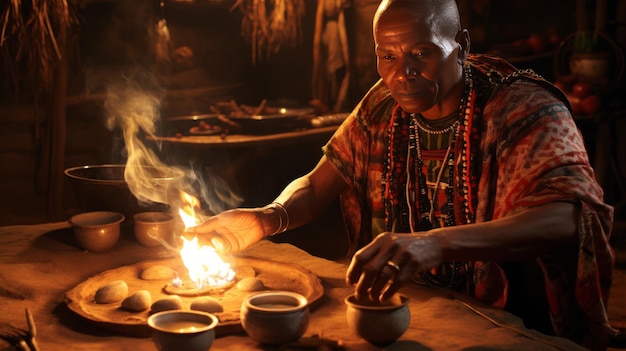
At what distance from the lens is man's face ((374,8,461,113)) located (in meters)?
2.94

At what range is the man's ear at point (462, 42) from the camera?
3092 mm

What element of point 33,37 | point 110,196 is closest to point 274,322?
point 110,196

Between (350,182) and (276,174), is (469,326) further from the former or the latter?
(276,174)

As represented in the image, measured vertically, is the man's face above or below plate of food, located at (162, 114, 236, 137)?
above

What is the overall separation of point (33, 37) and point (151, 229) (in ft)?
11.2

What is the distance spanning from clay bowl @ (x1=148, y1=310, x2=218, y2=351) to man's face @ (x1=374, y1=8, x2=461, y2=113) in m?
1.27

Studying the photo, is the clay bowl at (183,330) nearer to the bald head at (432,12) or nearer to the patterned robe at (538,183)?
the patterned robe at (538,183)

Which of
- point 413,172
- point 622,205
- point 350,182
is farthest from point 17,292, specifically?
point 622,205

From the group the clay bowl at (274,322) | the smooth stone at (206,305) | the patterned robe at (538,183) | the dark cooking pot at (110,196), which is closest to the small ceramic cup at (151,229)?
the dark cooking pot at (110,196)

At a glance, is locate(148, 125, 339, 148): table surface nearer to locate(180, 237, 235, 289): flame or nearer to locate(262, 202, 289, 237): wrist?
locate(262, 202, 289, 237): wrist

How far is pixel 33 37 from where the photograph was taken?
6.34 meters

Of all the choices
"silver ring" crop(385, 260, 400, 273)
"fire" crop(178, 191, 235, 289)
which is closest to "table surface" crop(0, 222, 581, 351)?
"silver ring" crop(385, 260, 400, 273)

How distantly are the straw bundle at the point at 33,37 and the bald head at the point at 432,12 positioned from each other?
4.16m

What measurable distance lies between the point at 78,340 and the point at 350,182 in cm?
153
